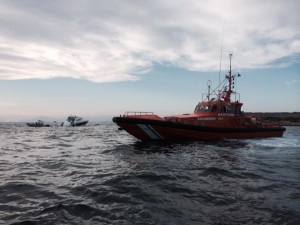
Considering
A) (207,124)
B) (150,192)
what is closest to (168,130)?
(207,124)

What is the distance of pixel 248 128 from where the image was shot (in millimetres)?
21688

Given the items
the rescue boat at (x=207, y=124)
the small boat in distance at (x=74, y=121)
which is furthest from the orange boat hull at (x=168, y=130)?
the small boat in distance at (x=74, y=121)

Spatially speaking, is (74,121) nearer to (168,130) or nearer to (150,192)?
(168,130)

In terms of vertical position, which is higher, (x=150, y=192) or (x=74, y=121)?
(x=74, y=121)

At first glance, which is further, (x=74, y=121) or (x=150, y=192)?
(x=74, y=121)

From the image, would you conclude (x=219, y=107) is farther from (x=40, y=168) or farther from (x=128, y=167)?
(x=40, y=168)

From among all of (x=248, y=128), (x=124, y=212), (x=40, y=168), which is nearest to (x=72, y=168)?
(x=40, y=168)

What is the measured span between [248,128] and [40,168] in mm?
16555

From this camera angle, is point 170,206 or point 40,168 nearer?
point 170,206

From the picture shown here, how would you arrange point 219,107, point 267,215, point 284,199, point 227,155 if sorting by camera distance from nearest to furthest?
point 267,215
point 284,199
point 227,155
point 219,107

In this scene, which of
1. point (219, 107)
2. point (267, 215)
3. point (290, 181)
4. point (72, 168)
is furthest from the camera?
point (219, 107)

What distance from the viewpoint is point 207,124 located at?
774 inches

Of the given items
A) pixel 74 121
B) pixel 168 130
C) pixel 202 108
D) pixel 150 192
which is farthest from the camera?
pixel 74 121

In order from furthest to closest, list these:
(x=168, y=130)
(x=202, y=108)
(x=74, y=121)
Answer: (x=74, y=121)
(x=202, y=108)
(x=168, y=130)
